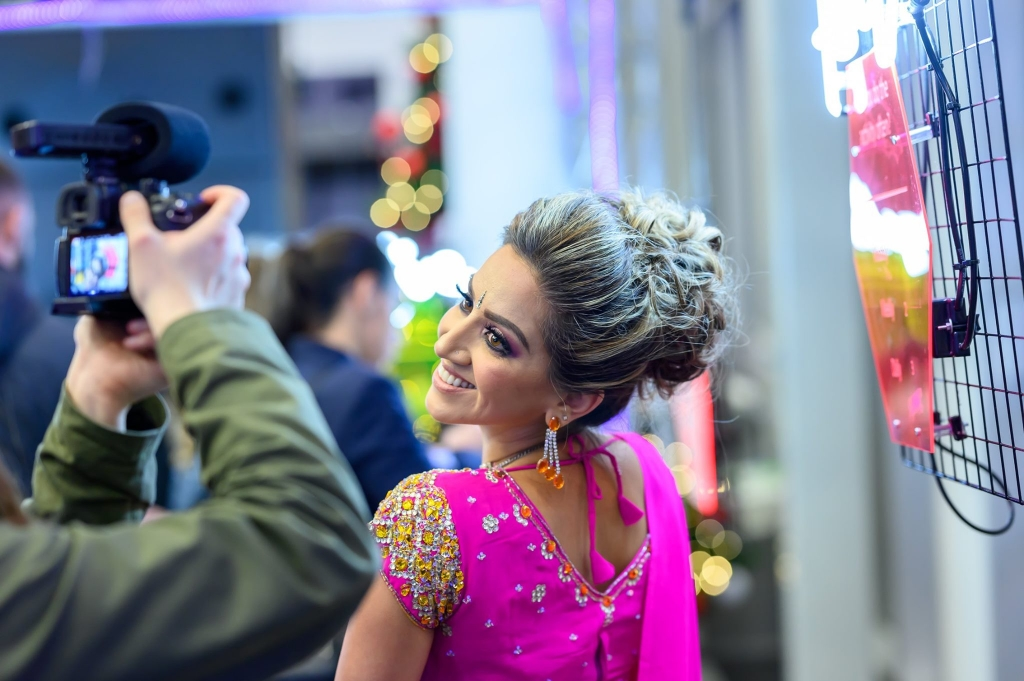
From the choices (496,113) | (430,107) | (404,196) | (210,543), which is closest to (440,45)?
(430,107)

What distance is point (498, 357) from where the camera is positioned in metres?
1.16

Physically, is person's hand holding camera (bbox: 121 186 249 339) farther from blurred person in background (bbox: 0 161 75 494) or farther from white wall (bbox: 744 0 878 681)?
white wall (bbox: 744 0 878 681)

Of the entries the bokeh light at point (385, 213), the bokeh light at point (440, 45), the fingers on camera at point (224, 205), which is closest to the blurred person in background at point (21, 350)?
the fingers on camera at point (224, 205)

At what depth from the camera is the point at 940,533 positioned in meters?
2.25

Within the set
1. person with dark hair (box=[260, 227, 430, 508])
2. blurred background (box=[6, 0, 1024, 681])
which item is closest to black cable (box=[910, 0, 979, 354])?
blurred background (box=[6, 0, 1024, 681])

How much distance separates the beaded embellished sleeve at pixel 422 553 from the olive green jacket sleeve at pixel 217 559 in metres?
0.30

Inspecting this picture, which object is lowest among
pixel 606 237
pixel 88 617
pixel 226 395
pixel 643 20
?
pixel 88 617

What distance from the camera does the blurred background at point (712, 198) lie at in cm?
271

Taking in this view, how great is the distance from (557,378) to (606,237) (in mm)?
183

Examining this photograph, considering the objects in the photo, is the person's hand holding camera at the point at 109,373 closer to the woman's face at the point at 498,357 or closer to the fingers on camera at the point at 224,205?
the fingers on camera at the point at 224,205

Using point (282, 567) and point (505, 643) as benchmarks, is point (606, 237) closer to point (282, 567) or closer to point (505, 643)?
point (505, 643)

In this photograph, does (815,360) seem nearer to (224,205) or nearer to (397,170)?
(224,205)

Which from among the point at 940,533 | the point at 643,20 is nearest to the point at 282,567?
the point at 940,533

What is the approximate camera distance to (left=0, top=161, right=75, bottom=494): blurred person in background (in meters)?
2.25
